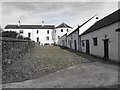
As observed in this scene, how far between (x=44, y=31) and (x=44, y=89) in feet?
235

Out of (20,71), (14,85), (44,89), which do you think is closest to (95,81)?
(44,89)

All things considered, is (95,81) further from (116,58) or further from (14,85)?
(116,58)

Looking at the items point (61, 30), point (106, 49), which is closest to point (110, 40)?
point (106, 49)

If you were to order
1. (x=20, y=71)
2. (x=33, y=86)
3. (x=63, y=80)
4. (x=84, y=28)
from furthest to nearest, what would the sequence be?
1. (x=84, y=28)
2. (x=20, y=71)
3. (x=63, y=80)
4. (x=33, y=86)

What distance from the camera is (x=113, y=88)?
7.58 m

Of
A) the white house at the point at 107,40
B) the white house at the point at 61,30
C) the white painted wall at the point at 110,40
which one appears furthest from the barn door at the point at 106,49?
the white house at the point at 61,30

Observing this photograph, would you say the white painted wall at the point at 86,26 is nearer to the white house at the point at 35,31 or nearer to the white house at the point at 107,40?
the white house at the point at 107,40

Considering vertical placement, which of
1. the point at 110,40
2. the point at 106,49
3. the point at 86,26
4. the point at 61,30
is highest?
the point at 61,30

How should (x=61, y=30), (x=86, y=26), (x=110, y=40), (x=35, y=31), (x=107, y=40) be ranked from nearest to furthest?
(x=110, y=40), (x=107, y=40), (x=86, y=26), (x=61, y=30), (x=35, y=31)

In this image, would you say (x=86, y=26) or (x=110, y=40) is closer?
(x=110, y=40)

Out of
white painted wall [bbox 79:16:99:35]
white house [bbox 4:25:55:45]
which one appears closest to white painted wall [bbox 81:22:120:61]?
white painted wall [bbox 79:16:99:35]

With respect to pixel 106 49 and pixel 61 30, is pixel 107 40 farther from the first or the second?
pixel 61 30

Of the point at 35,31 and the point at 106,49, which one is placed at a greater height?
the point at 35,31

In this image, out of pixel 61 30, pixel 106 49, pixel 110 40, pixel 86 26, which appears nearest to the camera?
pixel 110 40
